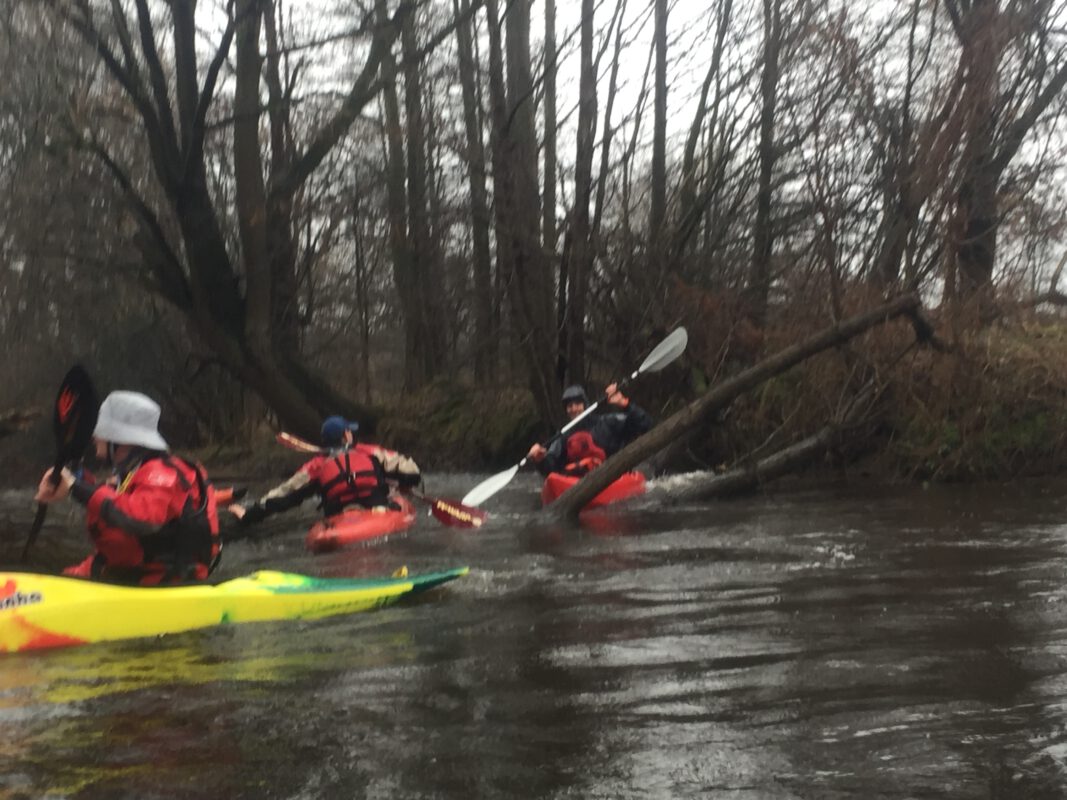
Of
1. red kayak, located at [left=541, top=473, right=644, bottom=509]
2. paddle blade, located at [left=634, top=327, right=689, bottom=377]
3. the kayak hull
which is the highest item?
paddle blade, located at [left=634, top=327, right=689, bottom=377]

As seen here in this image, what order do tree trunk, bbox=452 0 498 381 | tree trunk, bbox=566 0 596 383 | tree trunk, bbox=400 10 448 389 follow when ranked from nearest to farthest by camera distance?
tree trunk, bbox=566 0 596 383 < tree trunk, bbox=452 0 498 381 < tree trunk, bbox=400 10 448 389

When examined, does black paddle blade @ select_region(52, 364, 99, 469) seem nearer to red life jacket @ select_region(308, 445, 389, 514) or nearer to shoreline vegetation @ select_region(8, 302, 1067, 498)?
red life jacket @ select_region(308, 445, 389, 514)

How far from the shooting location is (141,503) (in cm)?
598

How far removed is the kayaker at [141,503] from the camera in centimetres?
593

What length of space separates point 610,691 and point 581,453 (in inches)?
296

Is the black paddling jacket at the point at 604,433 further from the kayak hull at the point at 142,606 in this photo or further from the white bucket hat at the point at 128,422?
the white bucket hat at the point at 128,422

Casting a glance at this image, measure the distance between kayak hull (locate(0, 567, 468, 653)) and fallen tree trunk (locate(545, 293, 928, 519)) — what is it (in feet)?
14.1

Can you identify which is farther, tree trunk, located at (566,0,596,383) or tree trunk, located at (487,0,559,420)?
tree trunk, located at (487,0,559,420)

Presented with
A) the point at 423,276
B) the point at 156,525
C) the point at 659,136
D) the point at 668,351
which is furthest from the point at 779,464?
the point at 423,276

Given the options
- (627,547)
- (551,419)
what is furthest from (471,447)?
(627,547)

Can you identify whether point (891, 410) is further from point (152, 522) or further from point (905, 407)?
point (152, 522)

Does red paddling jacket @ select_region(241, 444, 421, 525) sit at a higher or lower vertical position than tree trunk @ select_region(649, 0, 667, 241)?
lower

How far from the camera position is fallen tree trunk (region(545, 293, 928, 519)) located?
34.7ft

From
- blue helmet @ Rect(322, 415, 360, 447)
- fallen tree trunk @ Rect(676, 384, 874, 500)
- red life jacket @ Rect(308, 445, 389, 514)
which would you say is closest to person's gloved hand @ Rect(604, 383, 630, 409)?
fallen tree trunk @ Rect(676, 384, 874, 500)
